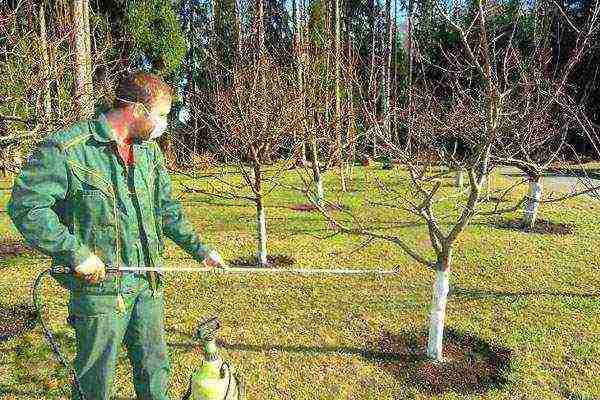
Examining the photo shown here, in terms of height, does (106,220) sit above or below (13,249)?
above

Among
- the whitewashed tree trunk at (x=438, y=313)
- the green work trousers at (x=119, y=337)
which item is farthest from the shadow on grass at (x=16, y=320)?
the whitewashed tree trunk at (x=438, y=313)

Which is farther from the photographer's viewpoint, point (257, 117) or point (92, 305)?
point (257, 117)

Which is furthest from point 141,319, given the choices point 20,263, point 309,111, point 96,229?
point 309,111

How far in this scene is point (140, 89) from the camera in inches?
107

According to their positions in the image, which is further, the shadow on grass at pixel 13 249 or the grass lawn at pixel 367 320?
the shadow on grass at pixel 13 249

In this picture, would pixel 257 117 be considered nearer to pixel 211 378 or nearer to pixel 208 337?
pixel 208 337

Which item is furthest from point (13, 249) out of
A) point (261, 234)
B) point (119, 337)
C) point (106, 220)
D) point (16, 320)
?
point (106, 220)

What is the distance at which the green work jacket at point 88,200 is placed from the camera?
2.55 metres

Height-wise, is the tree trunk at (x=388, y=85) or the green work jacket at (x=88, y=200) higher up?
the tree trunk at (x=388, y=85)

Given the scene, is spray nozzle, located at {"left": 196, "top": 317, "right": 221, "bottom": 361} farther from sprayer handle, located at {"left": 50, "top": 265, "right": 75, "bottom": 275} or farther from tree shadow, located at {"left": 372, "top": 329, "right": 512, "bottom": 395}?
tree shadow, located at {"left": 372, "top": 329, "right": 512, "bottom": 395}

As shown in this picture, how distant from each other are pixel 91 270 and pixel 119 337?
1.64 feet

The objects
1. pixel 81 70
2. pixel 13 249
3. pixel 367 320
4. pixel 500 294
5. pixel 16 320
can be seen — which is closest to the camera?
pixel 16 320

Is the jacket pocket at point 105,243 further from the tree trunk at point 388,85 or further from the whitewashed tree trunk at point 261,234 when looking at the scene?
the whitewashed tree trunk at point 261,234

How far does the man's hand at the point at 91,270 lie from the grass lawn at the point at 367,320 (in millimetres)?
1910
